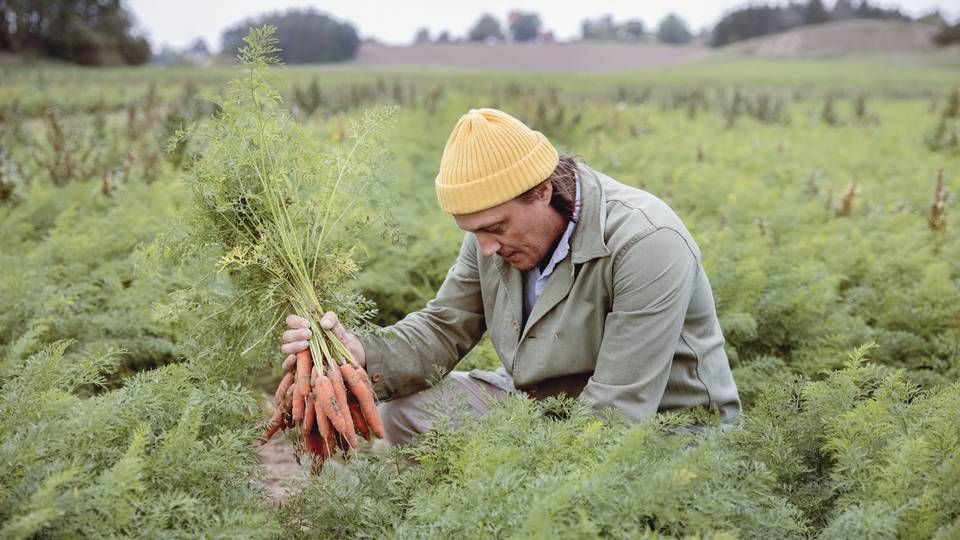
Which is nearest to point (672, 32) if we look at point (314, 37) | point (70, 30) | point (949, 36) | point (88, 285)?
point (949, 36)

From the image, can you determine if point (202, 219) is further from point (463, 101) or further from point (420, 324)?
point (463, 101)

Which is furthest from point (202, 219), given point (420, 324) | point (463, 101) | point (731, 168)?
point (463, 101)

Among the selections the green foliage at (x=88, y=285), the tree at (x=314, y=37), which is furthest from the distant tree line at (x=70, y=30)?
the green foliage at (x=88, y=285)

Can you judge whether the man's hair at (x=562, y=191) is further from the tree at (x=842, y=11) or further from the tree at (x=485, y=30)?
the tree at (x=485, y=30)

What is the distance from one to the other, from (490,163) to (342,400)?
112 cm

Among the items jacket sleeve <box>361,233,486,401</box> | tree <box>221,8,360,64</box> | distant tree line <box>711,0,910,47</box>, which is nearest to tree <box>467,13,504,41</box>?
distant tree line <box>711,0,910,47</box>

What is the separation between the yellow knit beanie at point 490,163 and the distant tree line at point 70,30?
5089 cm

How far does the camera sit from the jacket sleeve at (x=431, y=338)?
349 cm

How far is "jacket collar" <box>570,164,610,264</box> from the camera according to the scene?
3.06 m

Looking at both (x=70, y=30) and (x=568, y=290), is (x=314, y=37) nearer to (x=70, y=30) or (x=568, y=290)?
(x=70, y=30)

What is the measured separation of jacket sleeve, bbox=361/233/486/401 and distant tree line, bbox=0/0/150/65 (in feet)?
166

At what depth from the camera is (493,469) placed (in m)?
2.49

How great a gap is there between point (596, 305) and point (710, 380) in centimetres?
56

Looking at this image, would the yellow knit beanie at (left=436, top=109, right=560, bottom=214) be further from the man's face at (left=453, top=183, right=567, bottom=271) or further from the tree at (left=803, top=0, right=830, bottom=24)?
the tree at (left=803, top=0, right=830, bottom=24)
